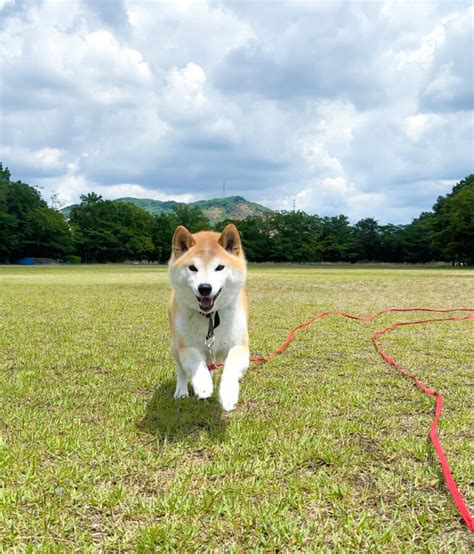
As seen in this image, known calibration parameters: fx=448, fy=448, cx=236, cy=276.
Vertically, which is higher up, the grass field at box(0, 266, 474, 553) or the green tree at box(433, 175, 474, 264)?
the green tree at box(433, 175, 474, 264)

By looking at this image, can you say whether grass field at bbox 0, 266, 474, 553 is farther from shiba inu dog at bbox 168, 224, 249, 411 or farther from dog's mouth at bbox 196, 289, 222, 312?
dog's mouth at bbox 196, 289, 222, 312

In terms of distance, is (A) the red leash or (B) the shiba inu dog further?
(B) the shiba inu dog

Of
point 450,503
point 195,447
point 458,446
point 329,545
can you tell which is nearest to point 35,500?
point 195,447

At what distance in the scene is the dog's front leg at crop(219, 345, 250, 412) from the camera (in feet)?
10.7

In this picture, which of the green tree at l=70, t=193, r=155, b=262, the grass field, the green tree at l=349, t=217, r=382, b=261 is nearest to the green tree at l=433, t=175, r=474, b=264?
the green tree at l=349, t=217, r=382, b=261

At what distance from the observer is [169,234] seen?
3501 inches

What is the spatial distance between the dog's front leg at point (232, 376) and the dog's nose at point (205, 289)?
601mm

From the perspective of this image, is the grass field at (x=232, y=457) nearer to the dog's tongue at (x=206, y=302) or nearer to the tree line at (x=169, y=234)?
the dog's tongue at (x=206, y=302)

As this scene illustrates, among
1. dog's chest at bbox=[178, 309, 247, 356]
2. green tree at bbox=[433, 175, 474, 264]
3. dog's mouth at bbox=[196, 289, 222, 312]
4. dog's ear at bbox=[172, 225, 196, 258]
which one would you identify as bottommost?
dog's chest at bbox=[178, 309, 247, 356]

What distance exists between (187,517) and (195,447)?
830 mm

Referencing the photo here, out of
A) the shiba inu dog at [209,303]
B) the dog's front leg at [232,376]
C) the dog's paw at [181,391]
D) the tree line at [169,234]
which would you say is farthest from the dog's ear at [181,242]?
the tree line at [169,234]

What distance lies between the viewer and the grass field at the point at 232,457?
2.19 m

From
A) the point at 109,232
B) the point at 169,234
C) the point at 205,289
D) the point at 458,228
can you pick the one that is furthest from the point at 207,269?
the point at 169,234

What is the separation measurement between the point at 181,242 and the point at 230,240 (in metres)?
0.43
